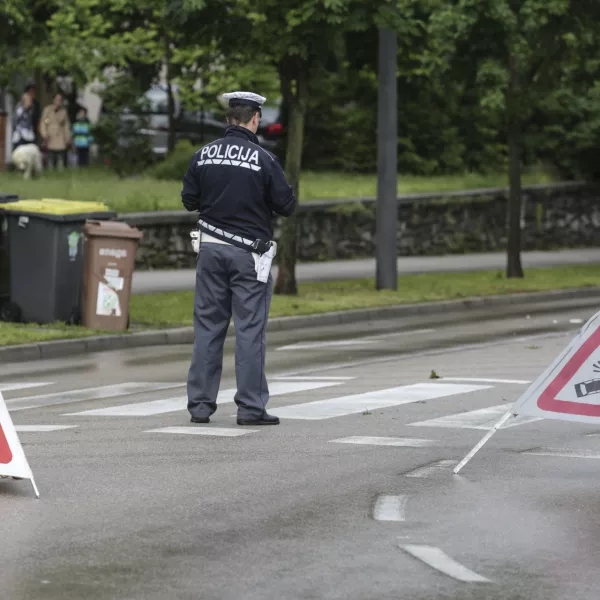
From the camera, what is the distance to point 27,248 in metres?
17.0

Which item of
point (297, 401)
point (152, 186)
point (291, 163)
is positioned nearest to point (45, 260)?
point (291, 163)

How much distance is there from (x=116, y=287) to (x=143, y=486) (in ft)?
30.3

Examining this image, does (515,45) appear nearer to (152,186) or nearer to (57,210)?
(152,186)

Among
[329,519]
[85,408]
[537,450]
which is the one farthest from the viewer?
[85,408]

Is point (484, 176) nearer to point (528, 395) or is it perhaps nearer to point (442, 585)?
point (528, 395)

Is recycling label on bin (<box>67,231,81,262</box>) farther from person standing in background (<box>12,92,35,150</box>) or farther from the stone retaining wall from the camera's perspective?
person standing in background (<box>12,92,35,150</box>)

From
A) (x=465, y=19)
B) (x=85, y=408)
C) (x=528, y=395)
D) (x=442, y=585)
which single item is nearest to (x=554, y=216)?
(x=465, y=19)

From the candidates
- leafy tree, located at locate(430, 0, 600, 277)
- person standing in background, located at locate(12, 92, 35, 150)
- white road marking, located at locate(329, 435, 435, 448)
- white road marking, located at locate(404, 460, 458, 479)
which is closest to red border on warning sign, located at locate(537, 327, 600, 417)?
white road marking, located at locate(404, 460, 458, 479)

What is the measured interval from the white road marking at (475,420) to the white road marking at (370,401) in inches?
24.6

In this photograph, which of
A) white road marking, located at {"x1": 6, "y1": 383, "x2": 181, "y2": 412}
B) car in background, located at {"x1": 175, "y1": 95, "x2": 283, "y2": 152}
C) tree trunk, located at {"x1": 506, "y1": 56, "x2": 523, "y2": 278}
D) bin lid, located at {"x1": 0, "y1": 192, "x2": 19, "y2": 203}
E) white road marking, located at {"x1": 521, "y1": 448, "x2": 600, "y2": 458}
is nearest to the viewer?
white road marking, located at {"x1": 521, "y1": 448, "x2": 600, "y2": 458}

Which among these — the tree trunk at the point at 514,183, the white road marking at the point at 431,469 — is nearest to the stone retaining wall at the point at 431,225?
the tree trunk at the point at 514,183

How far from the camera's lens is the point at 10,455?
772 cm

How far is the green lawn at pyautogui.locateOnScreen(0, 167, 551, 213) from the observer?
2708cm

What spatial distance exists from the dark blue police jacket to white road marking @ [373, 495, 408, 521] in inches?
105
